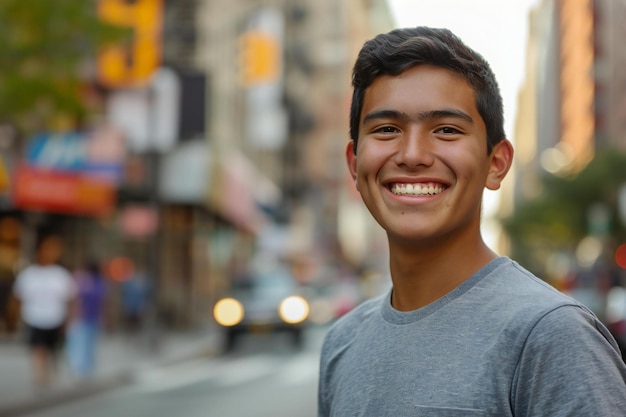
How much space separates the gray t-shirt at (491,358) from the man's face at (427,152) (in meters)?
0.16

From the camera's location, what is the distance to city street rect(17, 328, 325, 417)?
13656 mm

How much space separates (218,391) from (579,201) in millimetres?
49866

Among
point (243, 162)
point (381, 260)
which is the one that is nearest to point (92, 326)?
point (243, 162)

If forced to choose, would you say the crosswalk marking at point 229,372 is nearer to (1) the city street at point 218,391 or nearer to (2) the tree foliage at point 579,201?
(1) the city street at point 218,391

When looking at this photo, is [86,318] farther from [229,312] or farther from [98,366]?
[229,312]

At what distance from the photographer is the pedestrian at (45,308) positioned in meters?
15.1

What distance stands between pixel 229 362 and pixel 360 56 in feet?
67.2

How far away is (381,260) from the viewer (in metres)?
142

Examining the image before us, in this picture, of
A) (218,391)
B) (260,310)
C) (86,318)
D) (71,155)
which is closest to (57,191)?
(71,155)

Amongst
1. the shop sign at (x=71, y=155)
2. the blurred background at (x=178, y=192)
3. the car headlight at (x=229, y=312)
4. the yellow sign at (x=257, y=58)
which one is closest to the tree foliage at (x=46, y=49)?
the blurred background at (x=178, y=192)

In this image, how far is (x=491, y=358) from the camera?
6.74 feet

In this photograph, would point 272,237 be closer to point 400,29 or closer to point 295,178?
point 295,178

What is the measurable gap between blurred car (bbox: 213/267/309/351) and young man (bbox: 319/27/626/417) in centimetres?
2317

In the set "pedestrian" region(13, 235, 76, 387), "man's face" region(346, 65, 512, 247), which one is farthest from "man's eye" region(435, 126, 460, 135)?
"pedestrian" region(13, 235, 76, 387)
